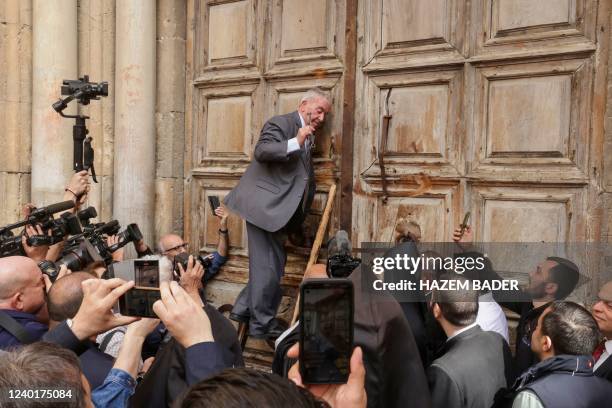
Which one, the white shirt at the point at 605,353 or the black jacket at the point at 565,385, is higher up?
the black jacket at the point at 565,385

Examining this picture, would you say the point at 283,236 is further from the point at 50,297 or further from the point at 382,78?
the point at 50,297

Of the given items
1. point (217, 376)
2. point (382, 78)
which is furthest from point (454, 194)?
point (217, 376)

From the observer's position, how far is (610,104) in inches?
146

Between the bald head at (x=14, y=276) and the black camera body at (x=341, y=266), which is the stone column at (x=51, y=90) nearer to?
the bald head at (x=14, y=276)

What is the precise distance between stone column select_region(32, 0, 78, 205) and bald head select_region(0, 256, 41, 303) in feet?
10.1

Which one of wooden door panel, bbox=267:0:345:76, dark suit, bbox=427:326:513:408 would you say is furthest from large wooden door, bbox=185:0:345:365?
dark suit, bbox=427:326:513:408

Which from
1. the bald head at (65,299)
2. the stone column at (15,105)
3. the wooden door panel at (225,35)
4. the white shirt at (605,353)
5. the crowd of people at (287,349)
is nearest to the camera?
the crowd of people at (287,349)

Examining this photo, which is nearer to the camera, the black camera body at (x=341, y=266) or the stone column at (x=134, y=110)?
the black camera body at (x=341, y=266)

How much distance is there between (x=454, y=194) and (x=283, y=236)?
53.1 inches

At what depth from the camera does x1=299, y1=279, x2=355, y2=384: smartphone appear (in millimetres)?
1404

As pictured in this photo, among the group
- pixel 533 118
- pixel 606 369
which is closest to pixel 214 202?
pixel 533 118

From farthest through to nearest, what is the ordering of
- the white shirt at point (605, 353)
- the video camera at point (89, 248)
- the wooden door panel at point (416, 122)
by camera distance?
the wooden door panel at point (416, 122), the video camera at point (89, 248), the white shirt at point (605, 353)

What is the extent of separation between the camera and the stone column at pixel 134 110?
5555 millimetres

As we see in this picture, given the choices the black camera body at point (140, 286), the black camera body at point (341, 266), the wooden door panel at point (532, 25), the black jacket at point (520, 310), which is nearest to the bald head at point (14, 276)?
the black camera body at point (140, 286)
